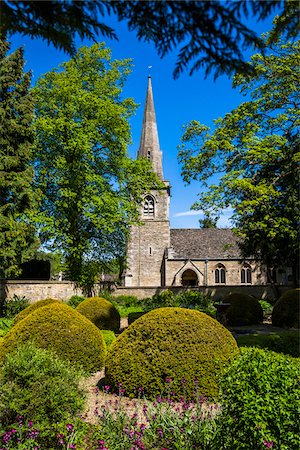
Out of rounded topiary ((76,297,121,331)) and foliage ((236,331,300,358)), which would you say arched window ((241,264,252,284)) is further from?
foliage ((236,331,300,358))

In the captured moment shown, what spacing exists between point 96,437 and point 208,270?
105 ft

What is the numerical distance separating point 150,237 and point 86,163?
17.7 m

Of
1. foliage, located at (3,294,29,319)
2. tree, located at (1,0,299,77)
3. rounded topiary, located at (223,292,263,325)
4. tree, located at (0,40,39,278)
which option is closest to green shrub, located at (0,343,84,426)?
tree, located at (1,0,299,77)

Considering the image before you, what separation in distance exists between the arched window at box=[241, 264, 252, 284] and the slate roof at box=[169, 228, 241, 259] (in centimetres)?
147

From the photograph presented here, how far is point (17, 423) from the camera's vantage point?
163 inches

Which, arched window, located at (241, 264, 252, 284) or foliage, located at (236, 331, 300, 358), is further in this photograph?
arched window, located at (241, 264, 252, 284)

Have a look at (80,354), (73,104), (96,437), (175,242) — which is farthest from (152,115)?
(96,437)

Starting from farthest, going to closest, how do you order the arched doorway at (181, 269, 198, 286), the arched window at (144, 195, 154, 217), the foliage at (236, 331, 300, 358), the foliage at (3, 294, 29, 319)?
the arched window at (144, 195, 154, 217) → the arched doorway at (181, 269, 198, 286) → the foliage at (3, 294, 29, 319) → the foliage at (236, 331, 300, 358)

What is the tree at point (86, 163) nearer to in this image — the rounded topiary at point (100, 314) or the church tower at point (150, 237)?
the rounded topiary at point (100, 314)

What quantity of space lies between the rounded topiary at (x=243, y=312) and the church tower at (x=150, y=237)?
17615 millimetres

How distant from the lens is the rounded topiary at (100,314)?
44.6ft

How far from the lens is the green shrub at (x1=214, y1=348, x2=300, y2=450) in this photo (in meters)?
3.25

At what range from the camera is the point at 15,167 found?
19781 millimetres

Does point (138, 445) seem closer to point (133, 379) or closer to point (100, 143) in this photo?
point (133, 379)
